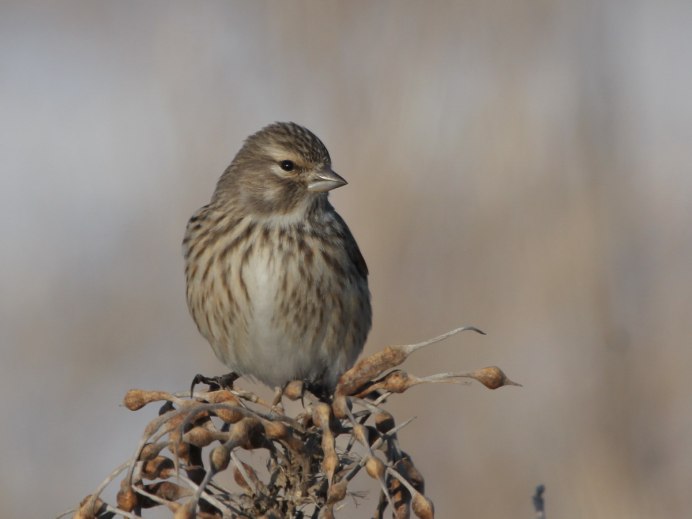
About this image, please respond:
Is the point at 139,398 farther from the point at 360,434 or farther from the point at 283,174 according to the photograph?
the point at 283,174

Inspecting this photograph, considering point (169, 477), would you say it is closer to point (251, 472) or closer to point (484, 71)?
point (251, 472)

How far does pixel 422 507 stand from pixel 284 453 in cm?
42

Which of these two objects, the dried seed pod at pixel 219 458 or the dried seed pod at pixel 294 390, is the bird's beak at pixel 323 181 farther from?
the dried seed pod at pixel 219 458

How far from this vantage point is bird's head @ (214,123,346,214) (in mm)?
4742

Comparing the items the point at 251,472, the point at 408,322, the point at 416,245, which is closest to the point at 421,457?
the point at 408,322

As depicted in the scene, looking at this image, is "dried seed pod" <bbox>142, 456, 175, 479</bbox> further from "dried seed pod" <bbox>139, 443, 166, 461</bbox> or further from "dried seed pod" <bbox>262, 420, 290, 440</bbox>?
"dried seed pod" <bbox>262, 420, 290, 440</bbox>

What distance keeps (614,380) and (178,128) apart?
271cm

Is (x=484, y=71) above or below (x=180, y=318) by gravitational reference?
above

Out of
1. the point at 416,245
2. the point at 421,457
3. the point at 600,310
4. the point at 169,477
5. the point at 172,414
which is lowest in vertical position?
the point at 421,457

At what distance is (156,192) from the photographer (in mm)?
6477

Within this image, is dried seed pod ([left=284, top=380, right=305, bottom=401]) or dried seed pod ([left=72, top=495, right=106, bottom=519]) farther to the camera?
dried seed pod ([left=284, top=380, right=305, bottom=401])

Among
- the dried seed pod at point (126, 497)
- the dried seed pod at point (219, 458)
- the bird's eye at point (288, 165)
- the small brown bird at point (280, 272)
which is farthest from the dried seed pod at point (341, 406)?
the bird's eye at point (288, 165)

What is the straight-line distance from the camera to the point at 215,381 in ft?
11.8

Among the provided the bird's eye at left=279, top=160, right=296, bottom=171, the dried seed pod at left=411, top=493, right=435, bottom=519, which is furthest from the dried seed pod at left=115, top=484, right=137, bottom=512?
the bird's eye at left=279, top=160, right=296, bottom=171
